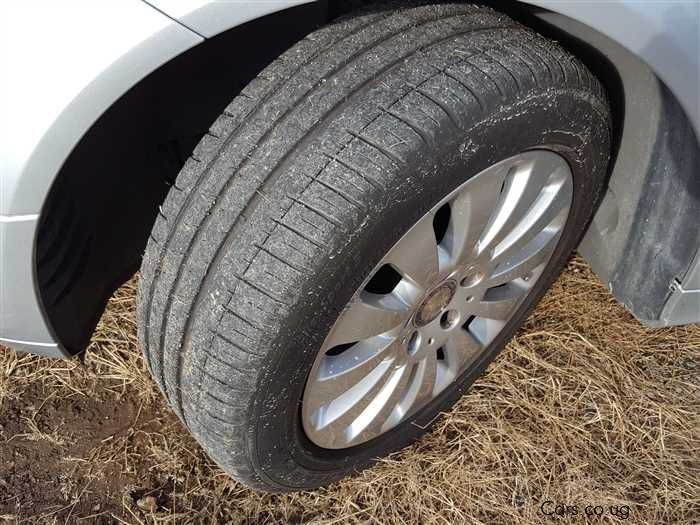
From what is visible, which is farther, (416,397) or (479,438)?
(479,438)

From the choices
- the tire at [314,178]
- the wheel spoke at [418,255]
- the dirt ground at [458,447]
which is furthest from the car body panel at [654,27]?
the dirt ground at [458,447]

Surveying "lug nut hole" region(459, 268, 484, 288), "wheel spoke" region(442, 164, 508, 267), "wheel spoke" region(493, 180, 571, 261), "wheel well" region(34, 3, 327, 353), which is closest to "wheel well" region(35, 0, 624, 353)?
"wheel well" region(34, 3, 327, 353)

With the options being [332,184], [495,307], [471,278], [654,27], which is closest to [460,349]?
[495,307]

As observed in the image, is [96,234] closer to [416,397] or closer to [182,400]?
[182,400]

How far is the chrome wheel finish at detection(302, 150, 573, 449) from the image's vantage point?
1.44 metres

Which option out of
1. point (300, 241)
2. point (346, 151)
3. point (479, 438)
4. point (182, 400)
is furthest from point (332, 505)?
point (346, 151)

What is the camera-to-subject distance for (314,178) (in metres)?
1.23

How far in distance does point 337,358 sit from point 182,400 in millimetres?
332

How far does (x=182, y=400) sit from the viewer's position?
4.85 feet

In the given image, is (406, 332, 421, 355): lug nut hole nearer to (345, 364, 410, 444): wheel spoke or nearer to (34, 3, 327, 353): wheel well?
(345, 364, 410, 444): wheel spoke

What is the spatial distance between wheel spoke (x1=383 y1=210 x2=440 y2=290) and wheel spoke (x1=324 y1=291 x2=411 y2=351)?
0.07 metres

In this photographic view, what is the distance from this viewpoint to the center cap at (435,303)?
158cm

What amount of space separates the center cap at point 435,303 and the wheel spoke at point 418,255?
67 mm

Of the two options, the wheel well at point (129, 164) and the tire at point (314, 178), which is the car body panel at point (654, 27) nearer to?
the tire at point (314, 178)
